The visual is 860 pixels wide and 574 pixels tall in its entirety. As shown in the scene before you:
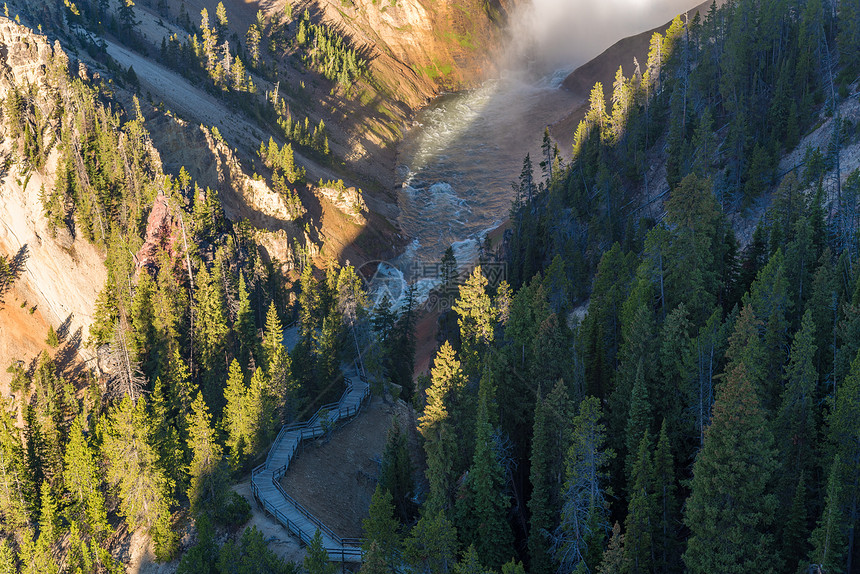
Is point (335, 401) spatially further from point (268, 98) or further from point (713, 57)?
point (268, 98)

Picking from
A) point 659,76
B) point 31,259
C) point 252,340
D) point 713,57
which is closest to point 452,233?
point 659,76

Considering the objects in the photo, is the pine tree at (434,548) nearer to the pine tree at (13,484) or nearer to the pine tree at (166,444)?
the pine tree at (166,444)

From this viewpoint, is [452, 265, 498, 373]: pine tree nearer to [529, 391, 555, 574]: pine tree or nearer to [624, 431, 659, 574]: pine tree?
[529, 391, 555, 574]: pine tree

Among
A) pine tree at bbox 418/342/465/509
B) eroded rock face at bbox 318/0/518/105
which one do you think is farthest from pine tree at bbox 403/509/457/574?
eroded rock face at bbox 318/0/518/105

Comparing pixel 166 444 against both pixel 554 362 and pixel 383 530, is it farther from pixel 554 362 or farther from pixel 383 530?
pixel 554 362

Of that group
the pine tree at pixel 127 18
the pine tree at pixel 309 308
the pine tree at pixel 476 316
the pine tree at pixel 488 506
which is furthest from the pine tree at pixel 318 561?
the pine tree at pixel 127 18

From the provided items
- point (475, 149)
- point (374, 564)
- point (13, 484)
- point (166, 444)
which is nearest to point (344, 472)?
point (166, 444)
